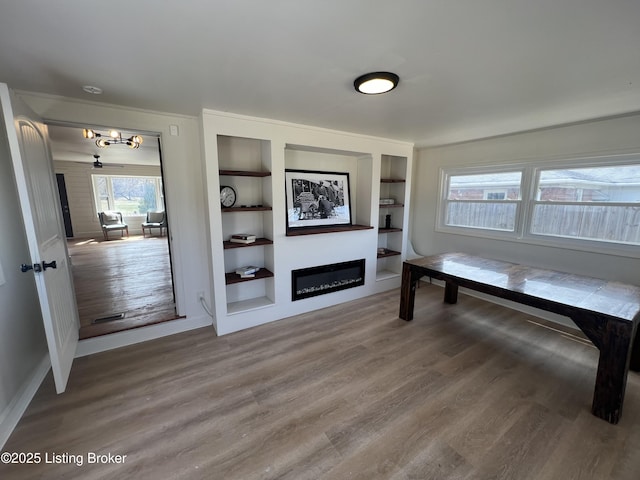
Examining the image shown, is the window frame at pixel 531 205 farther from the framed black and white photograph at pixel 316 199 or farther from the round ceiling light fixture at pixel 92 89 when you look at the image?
the round ceiling light fixture at pixel 92 89

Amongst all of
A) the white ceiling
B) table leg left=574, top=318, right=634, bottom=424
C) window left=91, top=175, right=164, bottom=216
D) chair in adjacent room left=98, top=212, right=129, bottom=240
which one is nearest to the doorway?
window left=91, top=175, right=164, bottom=216

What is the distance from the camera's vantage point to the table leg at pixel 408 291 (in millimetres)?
3041

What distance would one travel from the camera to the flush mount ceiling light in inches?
67.1

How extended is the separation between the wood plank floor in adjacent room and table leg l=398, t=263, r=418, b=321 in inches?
14.5

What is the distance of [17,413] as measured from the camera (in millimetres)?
1728

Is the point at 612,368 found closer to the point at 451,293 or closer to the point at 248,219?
the point at 451,293

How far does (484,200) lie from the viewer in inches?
145

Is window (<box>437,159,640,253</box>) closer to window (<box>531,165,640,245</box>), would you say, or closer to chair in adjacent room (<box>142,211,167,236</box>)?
window (<box>531,165,640,245</box>)

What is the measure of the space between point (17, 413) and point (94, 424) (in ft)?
1.73

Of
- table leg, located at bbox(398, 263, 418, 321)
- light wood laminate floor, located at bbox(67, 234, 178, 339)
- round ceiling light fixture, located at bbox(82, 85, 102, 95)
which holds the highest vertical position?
round ceiling light fixture, located at bbox(82, 85, 102, 95)

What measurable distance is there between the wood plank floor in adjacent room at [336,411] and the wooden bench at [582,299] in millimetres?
261

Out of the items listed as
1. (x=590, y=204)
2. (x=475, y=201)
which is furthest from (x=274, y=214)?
(x=590, y=204)

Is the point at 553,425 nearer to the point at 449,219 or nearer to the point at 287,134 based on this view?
the point at 449,219

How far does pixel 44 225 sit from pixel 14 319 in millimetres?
719
